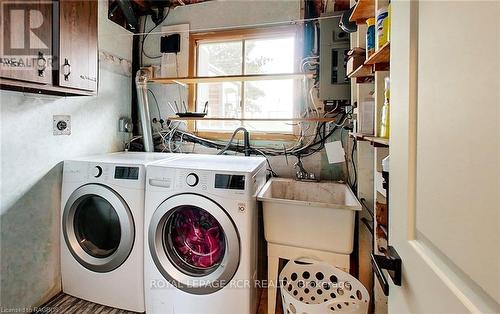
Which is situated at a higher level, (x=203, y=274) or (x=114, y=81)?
(x=114, y=81)

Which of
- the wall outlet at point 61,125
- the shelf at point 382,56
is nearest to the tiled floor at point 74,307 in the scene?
the wall outlet at point 61,125

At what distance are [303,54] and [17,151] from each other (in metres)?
2.11

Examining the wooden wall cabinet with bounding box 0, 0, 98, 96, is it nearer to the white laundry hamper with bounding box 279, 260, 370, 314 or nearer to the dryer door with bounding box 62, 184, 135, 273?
the dryer door with bounding box 62, 184, 135, 273

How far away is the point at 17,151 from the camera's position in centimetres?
155

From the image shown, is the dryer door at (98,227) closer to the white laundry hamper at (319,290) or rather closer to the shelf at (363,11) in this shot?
the white laundry hamper at (319,290)

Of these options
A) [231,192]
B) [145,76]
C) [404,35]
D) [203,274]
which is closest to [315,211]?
[231,192]

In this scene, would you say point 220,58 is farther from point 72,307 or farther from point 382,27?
point 72,307

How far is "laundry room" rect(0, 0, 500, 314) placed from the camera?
419 millimetres

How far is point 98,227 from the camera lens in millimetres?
1811

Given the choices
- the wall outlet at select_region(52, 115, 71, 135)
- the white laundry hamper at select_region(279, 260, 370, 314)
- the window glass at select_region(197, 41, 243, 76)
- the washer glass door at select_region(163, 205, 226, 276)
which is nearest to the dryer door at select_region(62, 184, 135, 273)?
the washer glass door at select_region(163, 205, 226, 276)

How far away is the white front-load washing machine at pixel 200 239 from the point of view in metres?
1.47

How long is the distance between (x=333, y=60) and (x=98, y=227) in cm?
208

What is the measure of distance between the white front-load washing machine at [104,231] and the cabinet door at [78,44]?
1.74 ft

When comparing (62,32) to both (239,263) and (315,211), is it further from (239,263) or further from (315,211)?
(315,211)
